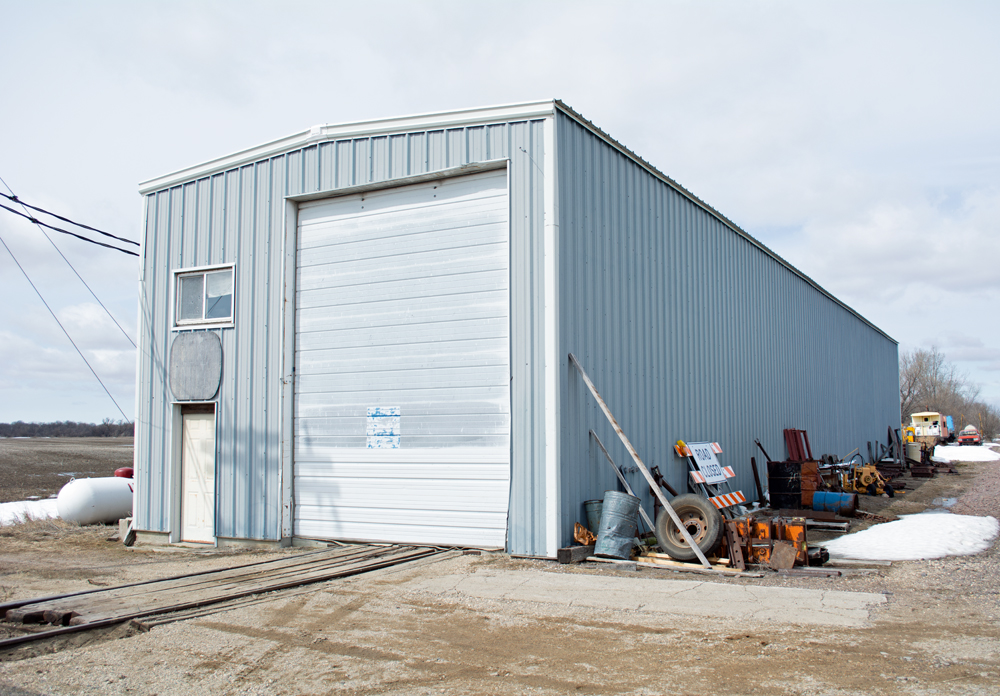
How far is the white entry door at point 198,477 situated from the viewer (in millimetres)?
12625

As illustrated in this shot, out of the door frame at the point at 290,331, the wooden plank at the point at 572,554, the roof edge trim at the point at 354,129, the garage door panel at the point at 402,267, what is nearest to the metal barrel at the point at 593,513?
the wooden plank at the point at 572,554

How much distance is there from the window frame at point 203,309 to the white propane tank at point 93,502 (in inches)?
197

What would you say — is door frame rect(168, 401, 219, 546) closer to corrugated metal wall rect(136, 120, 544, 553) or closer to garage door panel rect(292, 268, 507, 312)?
corrugated metal wall rect(136, 120, 544, 553)

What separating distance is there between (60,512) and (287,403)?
7331 millimetres

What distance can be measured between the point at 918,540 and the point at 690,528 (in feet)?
11.4

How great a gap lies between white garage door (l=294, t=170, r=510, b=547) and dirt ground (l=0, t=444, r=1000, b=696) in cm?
234

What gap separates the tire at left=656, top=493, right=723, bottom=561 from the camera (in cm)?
929

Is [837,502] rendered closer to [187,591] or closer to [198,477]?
[198,477]

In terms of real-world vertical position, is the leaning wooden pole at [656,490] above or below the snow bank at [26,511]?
above

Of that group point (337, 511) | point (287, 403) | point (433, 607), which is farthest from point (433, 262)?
point (433, 607)

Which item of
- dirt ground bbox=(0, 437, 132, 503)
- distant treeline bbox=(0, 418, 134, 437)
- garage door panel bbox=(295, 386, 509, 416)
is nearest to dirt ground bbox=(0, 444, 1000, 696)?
garage door panel bbox=(295, 386, 509, 416)

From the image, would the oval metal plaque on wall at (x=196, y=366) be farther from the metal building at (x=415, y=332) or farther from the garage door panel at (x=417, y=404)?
the garage door panel at (x=417, y=404)

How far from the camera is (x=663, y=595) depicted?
7.67 m

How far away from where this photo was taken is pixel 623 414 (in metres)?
11.3
